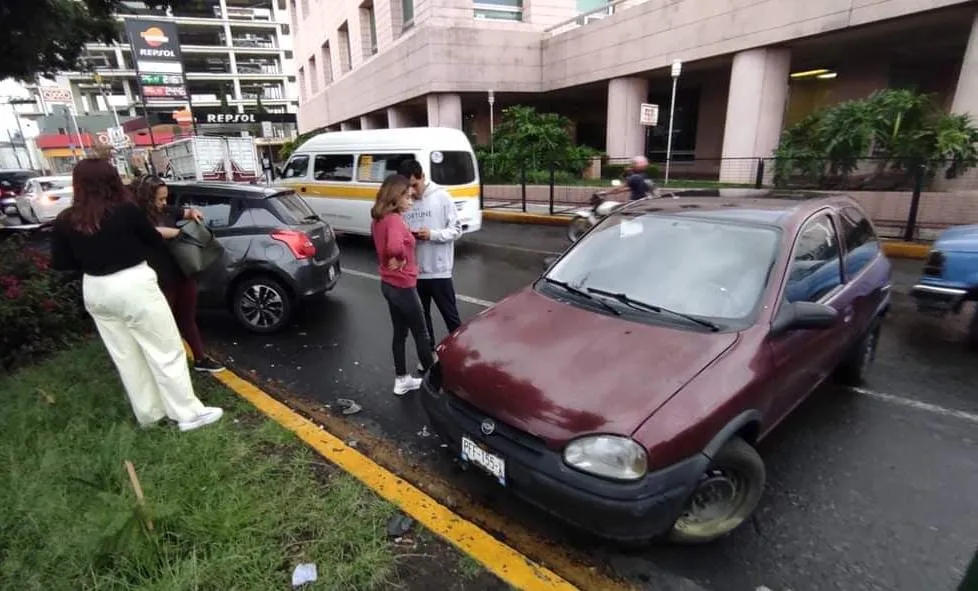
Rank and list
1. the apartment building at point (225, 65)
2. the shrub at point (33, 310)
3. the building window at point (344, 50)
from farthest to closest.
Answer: the apartment building at point (225, 65), the building window at point (344, 50), the shrub at point (33, 310)

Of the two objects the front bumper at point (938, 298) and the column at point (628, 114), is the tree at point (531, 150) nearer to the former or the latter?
the column at point (628, 114)

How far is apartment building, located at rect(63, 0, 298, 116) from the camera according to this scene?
60.3 metres

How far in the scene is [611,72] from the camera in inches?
691

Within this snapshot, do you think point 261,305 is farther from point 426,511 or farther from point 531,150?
point 531,150

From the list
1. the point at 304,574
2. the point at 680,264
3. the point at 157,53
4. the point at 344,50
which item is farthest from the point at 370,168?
the point at 344,50

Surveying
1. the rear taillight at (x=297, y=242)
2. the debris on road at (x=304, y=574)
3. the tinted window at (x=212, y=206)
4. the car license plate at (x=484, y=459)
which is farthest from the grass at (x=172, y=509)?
the tinted window at (x=212, y=206)

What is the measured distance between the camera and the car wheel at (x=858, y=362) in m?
3.84

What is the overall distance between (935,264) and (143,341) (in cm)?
632

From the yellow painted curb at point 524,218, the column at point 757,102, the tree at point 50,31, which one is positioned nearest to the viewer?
the tree at point 50,31

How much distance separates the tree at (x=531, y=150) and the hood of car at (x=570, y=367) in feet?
43.7

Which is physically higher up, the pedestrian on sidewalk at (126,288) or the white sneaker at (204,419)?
the pedestrian on sidewalk at (126,288)

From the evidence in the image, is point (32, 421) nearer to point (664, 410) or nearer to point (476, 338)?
point (476, 338)

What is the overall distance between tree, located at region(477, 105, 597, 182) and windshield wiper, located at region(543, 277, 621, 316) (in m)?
12.7

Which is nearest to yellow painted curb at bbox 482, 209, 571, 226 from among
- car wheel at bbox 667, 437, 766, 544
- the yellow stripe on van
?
the yellow stripe on van
